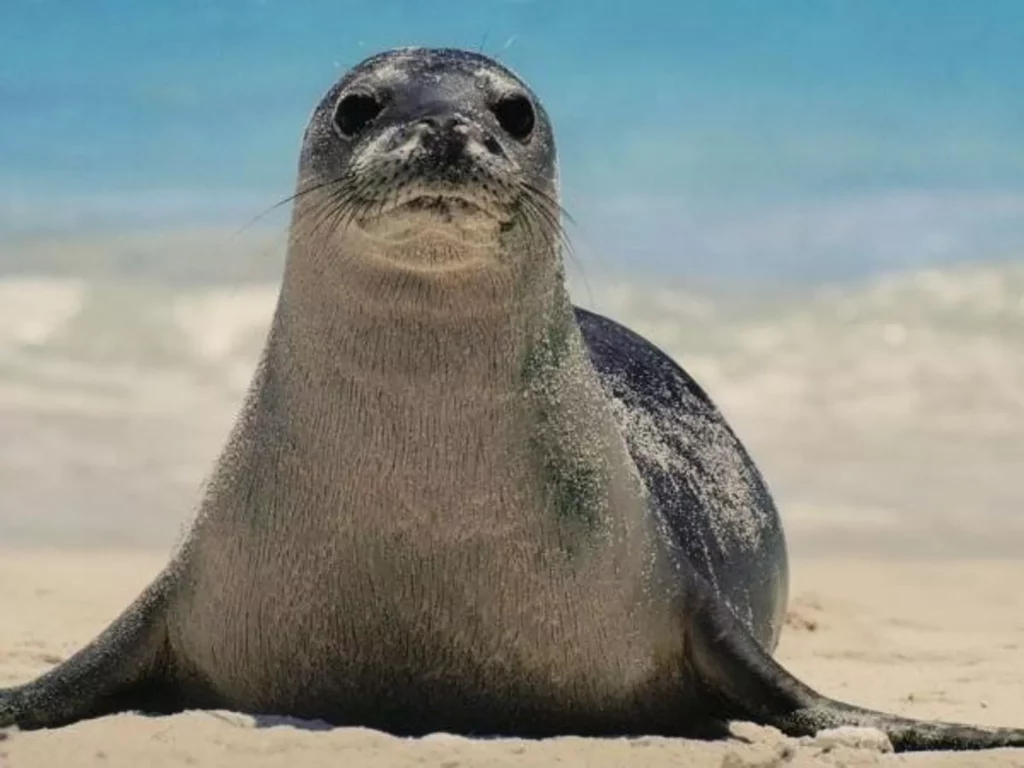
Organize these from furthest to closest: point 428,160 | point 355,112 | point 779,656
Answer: point 779,656 < point 355,112 < point 428,160

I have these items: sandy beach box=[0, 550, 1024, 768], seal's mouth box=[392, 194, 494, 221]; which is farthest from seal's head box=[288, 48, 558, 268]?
sandy beach box=[0, 550, 1024, 768]

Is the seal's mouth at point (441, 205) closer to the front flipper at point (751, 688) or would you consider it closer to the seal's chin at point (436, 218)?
the seal's chin at point (436, 218)

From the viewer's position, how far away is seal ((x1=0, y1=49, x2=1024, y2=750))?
4.30m

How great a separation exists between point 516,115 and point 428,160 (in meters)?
0.63

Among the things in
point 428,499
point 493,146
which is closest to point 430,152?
point 493,146

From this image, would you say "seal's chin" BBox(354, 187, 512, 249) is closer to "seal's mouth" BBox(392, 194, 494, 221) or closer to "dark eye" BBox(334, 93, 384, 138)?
"seal's mouth" BBox(392, 194, 494, 221)

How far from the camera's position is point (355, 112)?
454cm

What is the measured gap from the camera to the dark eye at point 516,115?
4.54 meters

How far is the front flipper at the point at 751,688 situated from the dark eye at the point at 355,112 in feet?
5.12

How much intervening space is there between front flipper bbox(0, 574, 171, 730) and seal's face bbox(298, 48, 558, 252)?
1.22 m

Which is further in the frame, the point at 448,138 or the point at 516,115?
the point at 516,115

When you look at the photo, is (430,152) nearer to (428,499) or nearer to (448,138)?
(448,138)

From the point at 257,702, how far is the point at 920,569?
9.43 meters

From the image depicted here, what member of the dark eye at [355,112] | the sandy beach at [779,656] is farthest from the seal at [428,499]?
the sandy beach at [779,656]
